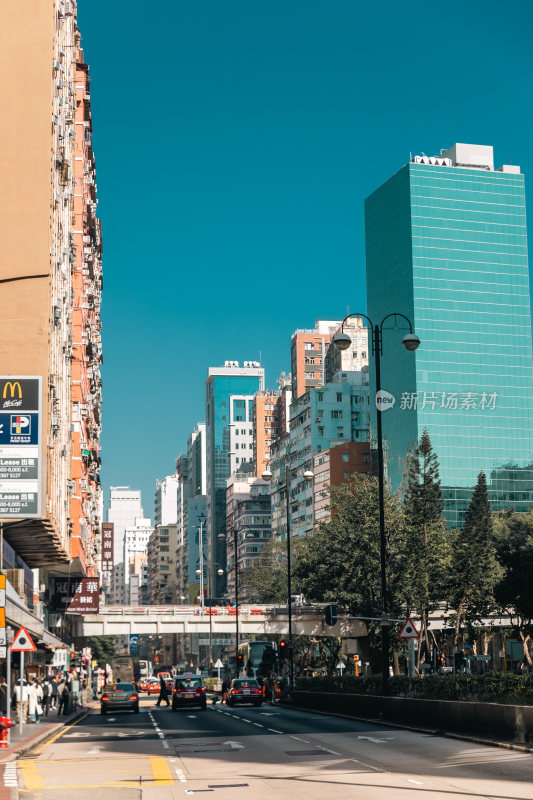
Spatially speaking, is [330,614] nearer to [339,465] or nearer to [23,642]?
[23,642]

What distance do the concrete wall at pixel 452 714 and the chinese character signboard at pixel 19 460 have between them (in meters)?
13.0


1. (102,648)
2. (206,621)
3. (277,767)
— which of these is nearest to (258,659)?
(206,621)

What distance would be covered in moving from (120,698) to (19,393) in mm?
25171

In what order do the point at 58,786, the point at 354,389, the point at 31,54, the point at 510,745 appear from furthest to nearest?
the point at 354,389 < the point at 31,54 < the point at 510,745 < the point at 58,786

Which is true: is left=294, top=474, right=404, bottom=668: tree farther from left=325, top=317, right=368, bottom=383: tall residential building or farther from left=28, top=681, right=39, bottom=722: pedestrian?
left=325, top=317, right=368, bottom=383: tall residential building

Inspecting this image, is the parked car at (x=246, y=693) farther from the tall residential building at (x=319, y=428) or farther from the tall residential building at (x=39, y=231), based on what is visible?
the tall residential building at (x=319, y=428)

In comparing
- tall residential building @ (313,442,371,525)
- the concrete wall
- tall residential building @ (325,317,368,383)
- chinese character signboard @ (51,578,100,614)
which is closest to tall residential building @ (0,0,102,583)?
the concrete wall

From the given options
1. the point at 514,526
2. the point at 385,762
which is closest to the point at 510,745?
the point at 385,762

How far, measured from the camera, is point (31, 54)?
49.8m

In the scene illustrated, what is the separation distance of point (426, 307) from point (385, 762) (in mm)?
157314

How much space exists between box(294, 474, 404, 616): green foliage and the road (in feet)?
162

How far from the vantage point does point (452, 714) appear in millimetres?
30031

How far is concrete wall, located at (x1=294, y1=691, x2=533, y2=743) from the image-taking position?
1001 inches

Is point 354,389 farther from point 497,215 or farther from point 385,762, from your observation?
point 385,762
